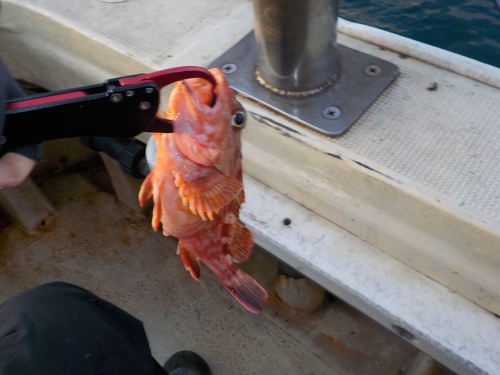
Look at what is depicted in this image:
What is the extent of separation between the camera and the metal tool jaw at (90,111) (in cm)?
80

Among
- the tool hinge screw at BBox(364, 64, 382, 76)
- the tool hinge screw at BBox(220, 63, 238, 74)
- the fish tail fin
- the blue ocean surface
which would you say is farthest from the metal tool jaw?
the blue ocean surface

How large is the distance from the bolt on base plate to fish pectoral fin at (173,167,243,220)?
0.61 metres

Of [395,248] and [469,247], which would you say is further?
[395,248]

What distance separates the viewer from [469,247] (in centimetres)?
130

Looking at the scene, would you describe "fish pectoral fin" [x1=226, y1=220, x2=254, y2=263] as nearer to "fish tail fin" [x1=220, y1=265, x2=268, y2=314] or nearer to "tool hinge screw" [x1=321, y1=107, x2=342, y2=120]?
"fish tail fin" [x1=220, y1=265, x2=268, y2=314]

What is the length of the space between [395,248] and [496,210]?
35cm

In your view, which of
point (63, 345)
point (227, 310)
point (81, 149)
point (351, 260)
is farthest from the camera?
point (81, 149)

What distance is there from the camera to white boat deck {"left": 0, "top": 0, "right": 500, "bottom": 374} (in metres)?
1.30

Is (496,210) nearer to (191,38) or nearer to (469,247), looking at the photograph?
(469,247)

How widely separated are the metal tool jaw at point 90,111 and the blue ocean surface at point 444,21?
3.61 m

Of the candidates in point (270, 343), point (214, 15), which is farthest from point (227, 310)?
point (214, 15)

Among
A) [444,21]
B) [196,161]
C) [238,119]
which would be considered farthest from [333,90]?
[444,21]

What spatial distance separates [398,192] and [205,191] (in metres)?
0.70

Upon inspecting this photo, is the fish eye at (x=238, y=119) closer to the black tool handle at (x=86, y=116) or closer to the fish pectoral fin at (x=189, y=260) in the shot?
the black tool handle at (x=86, y=116)
